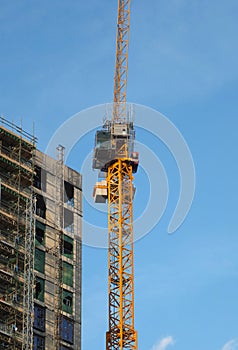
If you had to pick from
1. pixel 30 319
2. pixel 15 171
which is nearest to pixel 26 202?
pixel 15 171

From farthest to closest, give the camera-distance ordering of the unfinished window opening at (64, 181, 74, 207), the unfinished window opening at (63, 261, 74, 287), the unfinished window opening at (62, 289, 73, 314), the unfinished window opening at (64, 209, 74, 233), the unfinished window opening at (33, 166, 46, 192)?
the unfinished window opening at (64, 181, 74, 207), the unfinished window opening at (64, 209, 74, 233), the unfinished window opening at (33, 166, 46, 192), the unfinished window opening at (63, 261, 74, 287), the unfinished window opening at (62, 289, 73, 314)

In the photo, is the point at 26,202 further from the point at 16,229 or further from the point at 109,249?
the point at 109,249

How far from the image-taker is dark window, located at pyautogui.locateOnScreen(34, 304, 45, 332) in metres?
171

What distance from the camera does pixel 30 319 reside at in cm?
16725

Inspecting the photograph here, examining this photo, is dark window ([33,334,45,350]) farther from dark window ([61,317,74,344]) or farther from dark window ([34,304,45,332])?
dark window ([61,317,74,344])

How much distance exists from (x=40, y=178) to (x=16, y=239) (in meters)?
15.2

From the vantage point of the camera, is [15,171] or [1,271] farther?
[15,171]

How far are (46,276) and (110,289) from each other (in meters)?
18.8

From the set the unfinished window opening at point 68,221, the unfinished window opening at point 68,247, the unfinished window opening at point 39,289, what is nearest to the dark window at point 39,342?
the unfinished window opening at point 39,289

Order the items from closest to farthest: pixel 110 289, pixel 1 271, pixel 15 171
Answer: pixel 1 271 < pixel 15 171 < pixel 110 289

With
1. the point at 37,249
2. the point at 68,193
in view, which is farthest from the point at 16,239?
the point at 68,193

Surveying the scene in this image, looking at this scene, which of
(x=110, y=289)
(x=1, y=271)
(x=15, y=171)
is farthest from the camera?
(x=110, y=289)

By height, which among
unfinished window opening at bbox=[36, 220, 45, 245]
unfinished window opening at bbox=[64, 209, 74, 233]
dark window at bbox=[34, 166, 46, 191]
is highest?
dark window at bbox=[34, 166, 46, 191]

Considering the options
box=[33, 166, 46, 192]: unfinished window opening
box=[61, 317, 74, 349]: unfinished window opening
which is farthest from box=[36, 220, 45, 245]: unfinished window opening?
box=[61, 317, 74, 349]: unfinished window opening
